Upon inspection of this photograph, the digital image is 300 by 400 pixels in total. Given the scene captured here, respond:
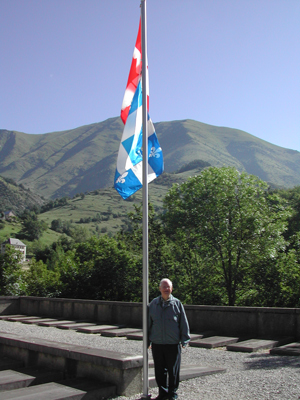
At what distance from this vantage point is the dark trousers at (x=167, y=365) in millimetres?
5629

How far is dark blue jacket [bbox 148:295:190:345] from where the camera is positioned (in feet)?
18.7

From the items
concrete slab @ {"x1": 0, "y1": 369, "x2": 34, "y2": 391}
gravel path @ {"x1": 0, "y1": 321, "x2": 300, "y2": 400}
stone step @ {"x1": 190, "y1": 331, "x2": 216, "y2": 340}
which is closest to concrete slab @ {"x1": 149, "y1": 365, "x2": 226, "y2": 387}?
gravel path @ {"x1": 0, "y1": 321, "x2": 300, "y2": 400}

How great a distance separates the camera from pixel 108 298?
87.9 ft

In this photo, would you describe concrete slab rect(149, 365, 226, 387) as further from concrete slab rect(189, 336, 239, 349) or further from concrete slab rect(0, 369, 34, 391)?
concrete slab rect(189, 336, 239, 349)

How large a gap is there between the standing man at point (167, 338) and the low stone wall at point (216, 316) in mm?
6604

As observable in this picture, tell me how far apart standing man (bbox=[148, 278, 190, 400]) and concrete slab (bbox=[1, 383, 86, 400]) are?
1.07m

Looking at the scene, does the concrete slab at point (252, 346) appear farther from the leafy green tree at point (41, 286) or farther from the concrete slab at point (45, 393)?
the leafy green tree at point (41, 286)

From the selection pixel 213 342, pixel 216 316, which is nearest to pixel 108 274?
pixel 216 316

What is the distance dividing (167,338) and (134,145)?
3.17 meters

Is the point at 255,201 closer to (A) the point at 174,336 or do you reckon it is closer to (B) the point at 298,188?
(A) the point at 174,336

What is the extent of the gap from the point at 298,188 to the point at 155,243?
37081 millimetres

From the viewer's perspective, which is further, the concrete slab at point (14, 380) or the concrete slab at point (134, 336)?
the concrete slab at point (134, 336)

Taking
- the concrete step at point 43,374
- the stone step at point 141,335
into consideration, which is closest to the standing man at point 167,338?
the concrete step at point 43,374

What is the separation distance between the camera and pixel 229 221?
97.6 ft
